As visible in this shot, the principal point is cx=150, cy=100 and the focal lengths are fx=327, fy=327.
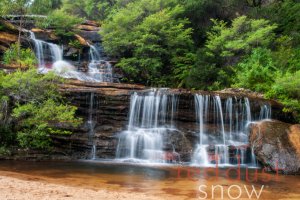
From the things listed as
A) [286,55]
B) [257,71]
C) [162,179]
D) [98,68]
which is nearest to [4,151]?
[162,179]

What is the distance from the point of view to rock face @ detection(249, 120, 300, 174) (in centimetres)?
1173

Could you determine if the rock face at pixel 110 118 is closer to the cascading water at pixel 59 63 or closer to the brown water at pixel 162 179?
the brown water at pixel 162 179

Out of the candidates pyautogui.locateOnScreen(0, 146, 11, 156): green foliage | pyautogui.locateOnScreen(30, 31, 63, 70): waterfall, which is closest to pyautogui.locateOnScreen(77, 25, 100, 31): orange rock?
pyautogui.locateOnScreen(30, 31, 63, 70): waterfall

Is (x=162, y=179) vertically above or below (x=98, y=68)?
below

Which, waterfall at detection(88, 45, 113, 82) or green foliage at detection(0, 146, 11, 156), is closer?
green foliage at detection(0, 146, 11, 156)

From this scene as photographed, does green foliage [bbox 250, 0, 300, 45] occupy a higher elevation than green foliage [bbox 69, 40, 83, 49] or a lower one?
higher

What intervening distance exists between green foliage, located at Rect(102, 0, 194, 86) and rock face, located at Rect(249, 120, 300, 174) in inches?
341

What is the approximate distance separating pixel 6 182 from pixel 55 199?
2025mm

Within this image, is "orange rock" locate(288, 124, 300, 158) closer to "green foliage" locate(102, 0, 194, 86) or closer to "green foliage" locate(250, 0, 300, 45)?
"green foliage" locate(102, 0, 194, 86)

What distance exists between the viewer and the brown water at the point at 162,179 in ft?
27.4

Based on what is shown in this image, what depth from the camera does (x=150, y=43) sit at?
2111cm

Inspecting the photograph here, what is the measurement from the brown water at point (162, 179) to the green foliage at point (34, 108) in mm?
1181

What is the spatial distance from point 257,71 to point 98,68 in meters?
10.2

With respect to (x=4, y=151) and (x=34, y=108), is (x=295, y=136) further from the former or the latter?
(x=4, y=151)
